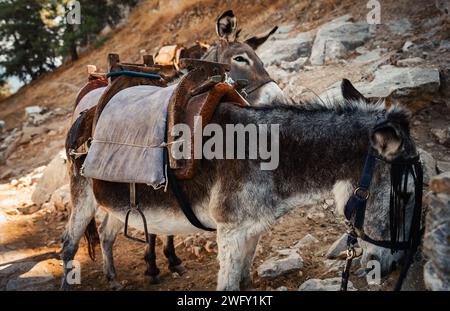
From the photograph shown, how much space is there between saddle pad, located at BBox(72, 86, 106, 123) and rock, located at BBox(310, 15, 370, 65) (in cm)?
588

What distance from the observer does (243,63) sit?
509 cm

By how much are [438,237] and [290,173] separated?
0.95 metres

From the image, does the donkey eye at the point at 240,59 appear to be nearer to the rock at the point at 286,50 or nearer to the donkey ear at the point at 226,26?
the donkey ear at the point at 226,26

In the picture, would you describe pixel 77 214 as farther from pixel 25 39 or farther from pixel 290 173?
pixel 25 39

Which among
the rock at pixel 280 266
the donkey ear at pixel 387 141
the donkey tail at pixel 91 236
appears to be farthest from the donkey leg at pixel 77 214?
the donkey ear at pixel 387 141

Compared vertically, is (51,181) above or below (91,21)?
below

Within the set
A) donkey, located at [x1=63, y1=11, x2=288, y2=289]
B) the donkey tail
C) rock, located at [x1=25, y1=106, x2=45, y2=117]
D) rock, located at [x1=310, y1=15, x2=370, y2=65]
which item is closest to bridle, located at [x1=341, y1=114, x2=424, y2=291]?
donkey, located at [x1=63, y1=11, x2=288, y2=289]

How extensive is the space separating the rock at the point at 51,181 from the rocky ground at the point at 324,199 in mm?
26

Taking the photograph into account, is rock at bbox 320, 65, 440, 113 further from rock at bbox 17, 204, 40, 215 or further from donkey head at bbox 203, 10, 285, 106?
rock at bbox 17, 204, 40, 215

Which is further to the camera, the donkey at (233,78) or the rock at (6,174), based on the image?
the rock at (6,174)

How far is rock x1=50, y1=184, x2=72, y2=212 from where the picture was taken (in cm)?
662

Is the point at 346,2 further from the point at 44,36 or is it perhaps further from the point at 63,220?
the point at 44,36

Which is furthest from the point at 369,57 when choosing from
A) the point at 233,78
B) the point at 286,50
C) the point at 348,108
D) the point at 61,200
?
the point at 61,200

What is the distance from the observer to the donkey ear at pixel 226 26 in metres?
5.36
